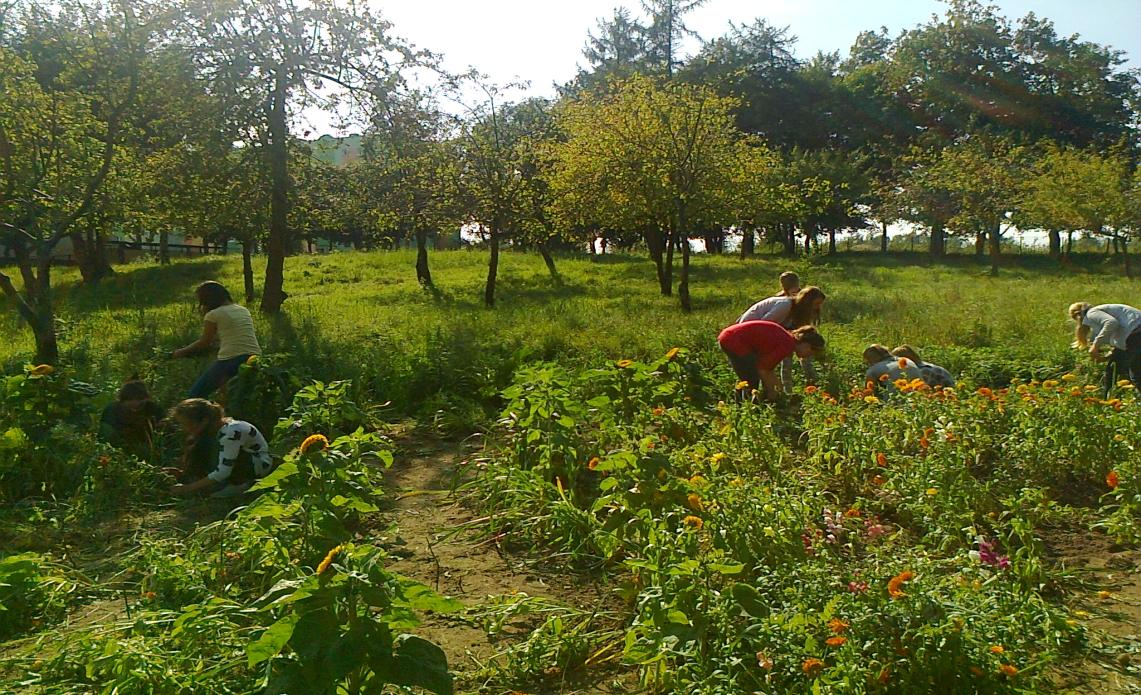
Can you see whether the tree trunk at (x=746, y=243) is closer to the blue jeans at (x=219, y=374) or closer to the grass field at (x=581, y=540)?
the grass field at (x=581, y=540)

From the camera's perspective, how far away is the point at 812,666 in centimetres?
243

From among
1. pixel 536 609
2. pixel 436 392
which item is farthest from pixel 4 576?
pixel 436 392

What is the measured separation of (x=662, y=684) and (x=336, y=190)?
43.9 ft

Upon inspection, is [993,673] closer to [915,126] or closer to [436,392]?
[436,392]

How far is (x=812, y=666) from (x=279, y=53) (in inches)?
486

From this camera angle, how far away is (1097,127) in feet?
133

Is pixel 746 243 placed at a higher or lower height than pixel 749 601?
higher

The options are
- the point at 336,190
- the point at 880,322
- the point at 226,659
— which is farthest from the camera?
the point at 336,190

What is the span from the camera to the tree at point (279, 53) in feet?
40.2

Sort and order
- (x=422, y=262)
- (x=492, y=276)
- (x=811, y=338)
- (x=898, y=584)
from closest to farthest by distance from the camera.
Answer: (x=898, y=584) < (x=811, y=338) < (x=492, y=276) < (x=422, y=262)

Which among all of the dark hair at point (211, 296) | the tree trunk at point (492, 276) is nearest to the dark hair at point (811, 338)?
the dark hair at point (211, 296)

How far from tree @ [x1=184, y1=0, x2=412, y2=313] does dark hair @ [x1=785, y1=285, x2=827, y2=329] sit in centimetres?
789

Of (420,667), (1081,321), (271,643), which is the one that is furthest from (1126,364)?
(271,643)

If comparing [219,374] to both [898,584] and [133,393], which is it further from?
[898,584]
